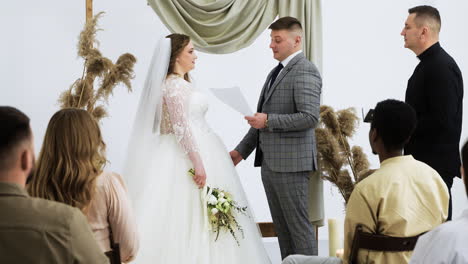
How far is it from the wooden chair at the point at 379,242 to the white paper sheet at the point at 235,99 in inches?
76.3

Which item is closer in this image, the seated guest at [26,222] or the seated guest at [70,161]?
the seated guest at [26,222]

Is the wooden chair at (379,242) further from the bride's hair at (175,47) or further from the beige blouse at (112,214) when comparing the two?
the bride's hair at (175,47)

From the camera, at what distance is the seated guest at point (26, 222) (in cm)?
159

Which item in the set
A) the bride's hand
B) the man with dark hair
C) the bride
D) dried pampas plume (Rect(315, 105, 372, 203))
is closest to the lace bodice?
the bride

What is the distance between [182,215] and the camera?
395cm

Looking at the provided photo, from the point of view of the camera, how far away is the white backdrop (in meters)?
5.55

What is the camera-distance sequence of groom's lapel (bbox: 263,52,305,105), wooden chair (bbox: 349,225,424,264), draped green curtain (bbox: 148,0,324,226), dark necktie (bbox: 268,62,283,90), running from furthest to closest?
draped green curtain (bbox: 148,0,324,226), dark necktie (bbox: 268,62,283,90), groom's lapel (bbox: 263,52,305,105), wooden chair (bbox: 349,225,424,264)

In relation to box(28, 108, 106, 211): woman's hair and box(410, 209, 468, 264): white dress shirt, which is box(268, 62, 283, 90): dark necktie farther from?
box(410, 209, 468, 264): white dress shirt

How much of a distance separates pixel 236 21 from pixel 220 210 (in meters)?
1.83

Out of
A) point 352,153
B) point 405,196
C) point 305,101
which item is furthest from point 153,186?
point 405,196

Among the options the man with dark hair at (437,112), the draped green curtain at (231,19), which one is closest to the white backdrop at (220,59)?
the draped green curtain at (231,19)

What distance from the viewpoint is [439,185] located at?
2564 millimetres

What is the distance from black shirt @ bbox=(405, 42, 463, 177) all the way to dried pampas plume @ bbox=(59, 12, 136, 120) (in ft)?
5.76

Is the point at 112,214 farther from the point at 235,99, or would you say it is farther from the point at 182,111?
the point at 235,99
